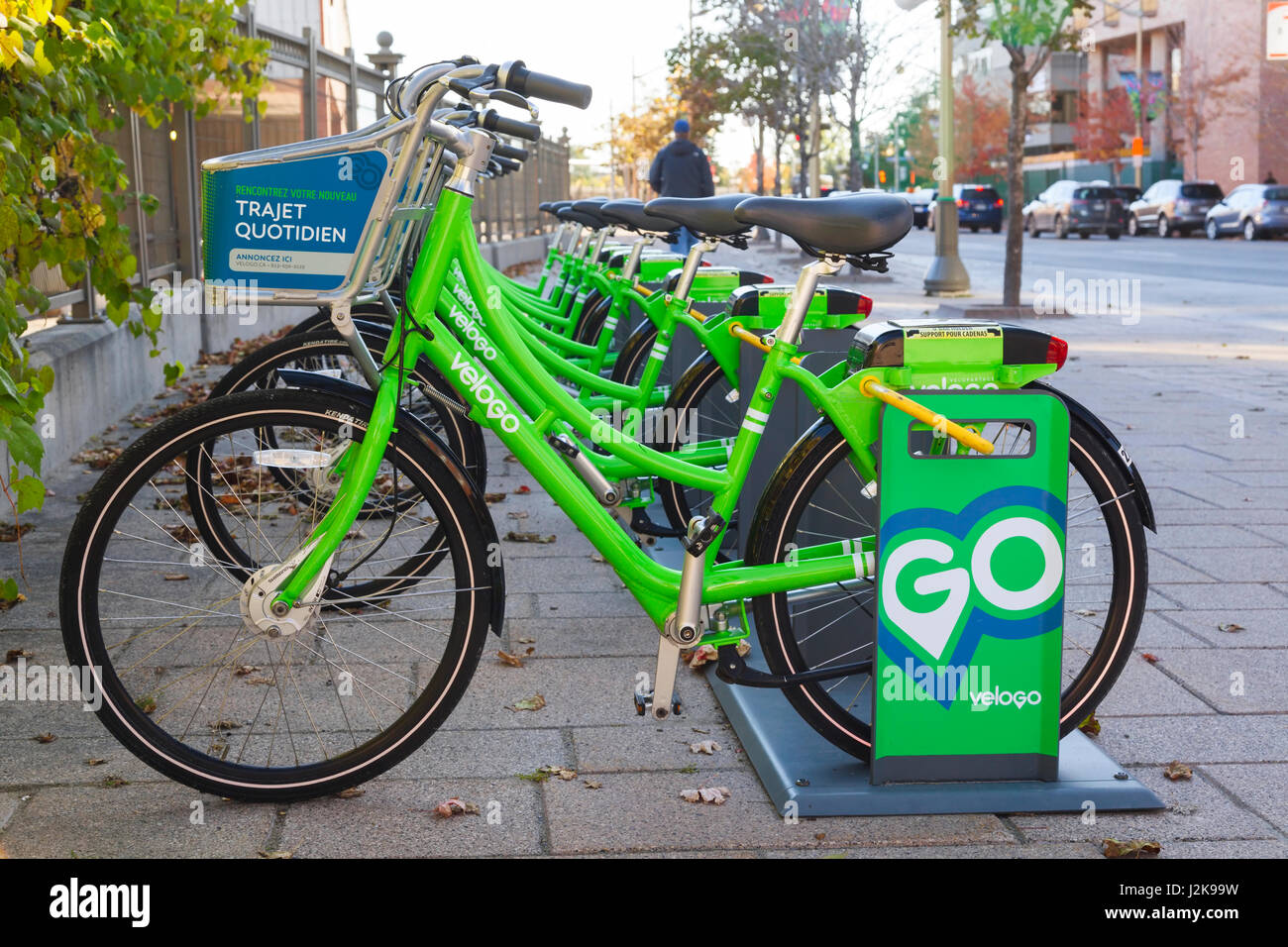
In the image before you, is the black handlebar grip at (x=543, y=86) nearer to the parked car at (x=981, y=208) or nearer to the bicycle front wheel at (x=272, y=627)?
the bicycle front wheel at (x=272, y=627)

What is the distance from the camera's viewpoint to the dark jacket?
1714 cm

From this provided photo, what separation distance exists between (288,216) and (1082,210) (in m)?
39.3

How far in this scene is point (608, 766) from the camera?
3.53 metres

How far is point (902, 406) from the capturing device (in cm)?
316

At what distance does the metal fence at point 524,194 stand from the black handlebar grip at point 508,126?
15.7 meters

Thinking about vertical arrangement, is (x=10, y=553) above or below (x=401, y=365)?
below

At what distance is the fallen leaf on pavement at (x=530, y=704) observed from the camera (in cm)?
392

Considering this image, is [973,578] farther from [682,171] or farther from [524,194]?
[524,194]

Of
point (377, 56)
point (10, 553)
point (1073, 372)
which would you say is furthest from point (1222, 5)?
point (10, 553)
